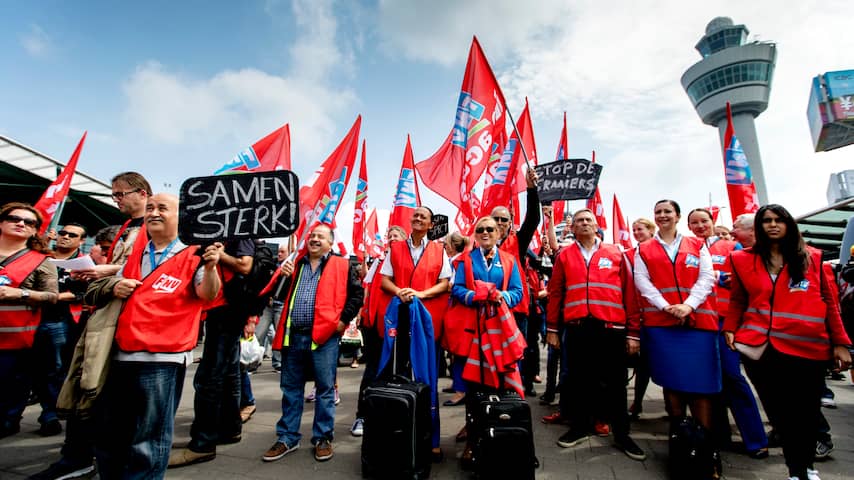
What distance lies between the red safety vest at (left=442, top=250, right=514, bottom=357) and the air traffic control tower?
84.1m

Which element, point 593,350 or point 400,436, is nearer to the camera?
point 400,436

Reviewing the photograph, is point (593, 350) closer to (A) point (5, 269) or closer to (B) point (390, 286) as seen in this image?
(B) point (390, 286)

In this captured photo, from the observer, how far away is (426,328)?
3.49m

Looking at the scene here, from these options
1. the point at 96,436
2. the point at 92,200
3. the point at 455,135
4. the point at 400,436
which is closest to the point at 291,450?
the point at 400,436

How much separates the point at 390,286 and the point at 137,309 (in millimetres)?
1978

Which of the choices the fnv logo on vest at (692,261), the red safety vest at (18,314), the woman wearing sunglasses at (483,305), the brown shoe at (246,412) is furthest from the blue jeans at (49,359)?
the fnv logo on vest at (692,261)

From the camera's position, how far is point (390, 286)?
372 cm

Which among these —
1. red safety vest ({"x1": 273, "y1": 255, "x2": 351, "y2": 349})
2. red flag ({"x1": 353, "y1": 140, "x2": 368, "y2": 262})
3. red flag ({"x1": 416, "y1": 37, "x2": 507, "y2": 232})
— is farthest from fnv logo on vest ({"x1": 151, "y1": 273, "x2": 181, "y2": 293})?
red flag ({"x1": 353, "y1": 140, "x2": 368, "y2": 262})

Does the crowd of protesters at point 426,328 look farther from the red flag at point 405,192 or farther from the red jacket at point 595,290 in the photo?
the red flag at point 405,192

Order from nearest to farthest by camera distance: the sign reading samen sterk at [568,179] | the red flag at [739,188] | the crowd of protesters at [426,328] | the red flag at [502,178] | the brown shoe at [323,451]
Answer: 1. the crowd of protesters at [426,328]
2. the brown shoe at [323,451]
3. the red flag at [502,178]
4. the sign reading samen sterk at [568,179]
5. the red flag at [739,188]

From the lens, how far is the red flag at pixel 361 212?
8.04 m

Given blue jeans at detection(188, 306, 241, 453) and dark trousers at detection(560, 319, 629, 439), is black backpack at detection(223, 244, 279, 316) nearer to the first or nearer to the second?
blue jeans at detection(188, 306, 241, 453)

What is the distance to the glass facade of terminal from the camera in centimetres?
6900

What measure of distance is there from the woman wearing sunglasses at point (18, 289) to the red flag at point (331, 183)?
246 cm
